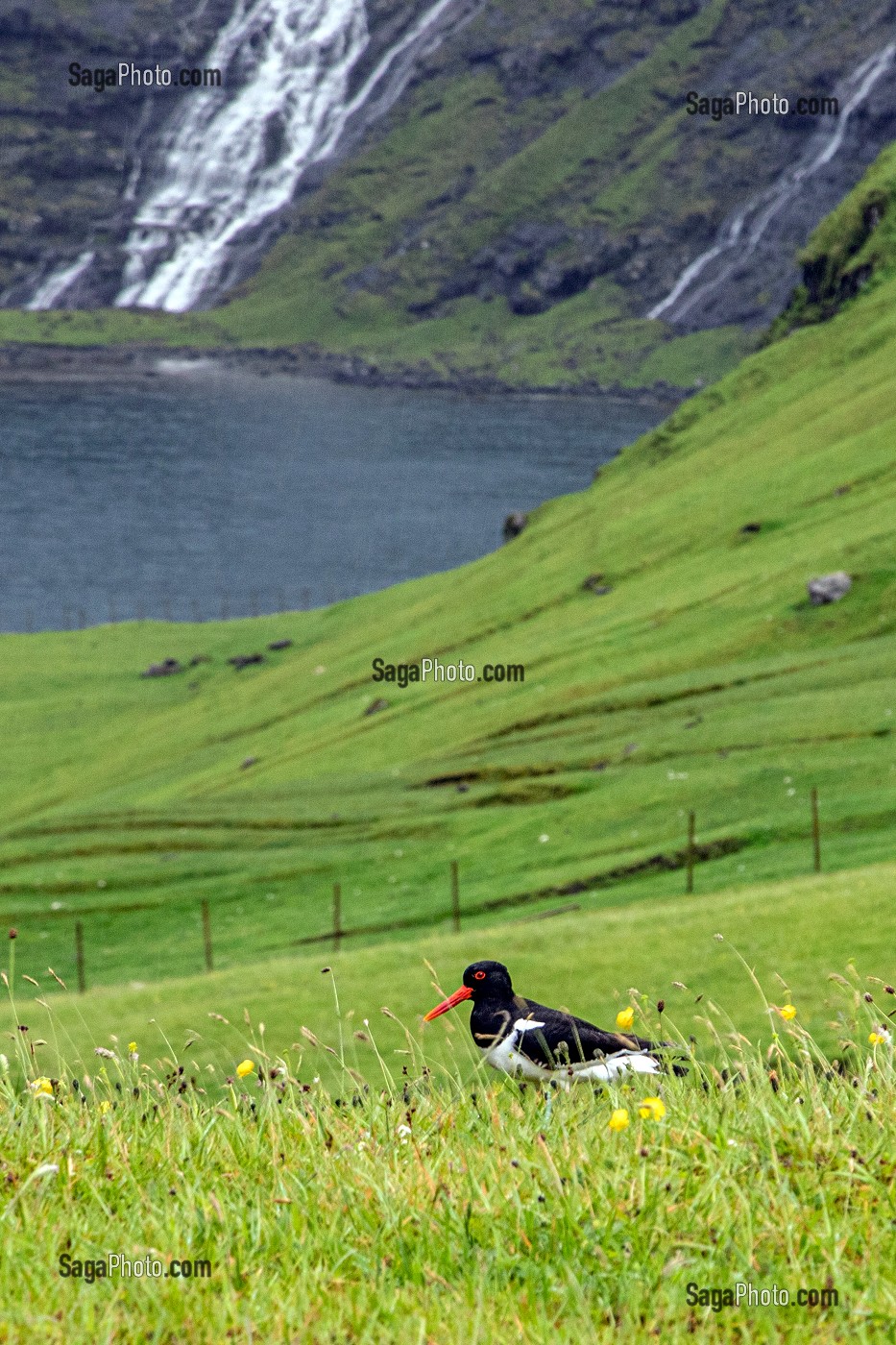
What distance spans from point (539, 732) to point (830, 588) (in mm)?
18029

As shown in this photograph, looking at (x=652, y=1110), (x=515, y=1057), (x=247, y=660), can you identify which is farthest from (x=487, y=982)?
(x=247, y=660)

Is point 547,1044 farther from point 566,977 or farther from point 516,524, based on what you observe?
point 516,524

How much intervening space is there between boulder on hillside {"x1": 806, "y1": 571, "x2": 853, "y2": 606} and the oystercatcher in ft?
244

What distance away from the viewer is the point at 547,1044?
9938mm

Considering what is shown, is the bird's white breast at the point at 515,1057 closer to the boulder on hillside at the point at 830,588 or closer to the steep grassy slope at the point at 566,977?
the steep grassy slope at the point at 566,977

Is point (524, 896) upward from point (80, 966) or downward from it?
upward

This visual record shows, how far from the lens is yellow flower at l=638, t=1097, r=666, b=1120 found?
7594mm

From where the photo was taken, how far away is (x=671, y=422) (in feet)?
496

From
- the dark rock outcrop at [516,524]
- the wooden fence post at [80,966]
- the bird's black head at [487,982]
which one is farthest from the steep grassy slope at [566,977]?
the dark rock outcrop at [516,524]

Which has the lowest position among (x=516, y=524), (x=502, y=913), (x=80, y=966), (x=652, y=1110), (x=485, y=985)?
(x=80, y=966)

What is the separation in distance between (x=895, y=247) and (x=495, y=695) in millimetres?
93494

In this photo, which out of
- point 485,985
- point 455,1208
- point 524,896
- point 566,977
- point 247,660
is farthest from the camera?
point 247,660

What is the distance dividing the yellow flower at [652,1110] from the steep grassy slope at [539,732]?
39.6m

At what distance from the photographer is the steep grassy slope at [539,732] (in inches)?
2256
